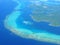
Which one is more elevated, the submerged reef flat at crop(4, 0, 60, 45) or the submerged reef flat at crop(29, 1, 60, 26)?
the submerged reef flat at crop(29, 1, 60, 26)

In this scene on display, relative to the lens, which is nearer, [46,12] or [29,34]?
[29,34]

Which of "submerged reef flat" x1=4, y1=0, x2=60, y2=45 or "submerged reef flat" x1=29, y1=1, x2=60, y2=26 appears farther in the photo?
"submerged reef flat" x1=29, y1=1, x2=60, y2=26

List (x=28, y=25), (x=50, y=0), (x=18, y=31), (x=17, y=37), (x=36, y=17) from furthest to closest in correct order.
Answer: (x=50, y=0) < (x=36, y=17) < (x=28, y=25) < (x=18, y=31) < (x=17, y=37)

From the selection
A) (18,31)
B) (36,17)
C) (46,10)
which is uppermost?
(46,10)

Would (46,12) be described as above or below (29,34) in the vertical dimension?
above

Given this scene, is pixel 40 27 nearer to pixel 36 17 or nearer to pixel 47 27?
pixel 47 27

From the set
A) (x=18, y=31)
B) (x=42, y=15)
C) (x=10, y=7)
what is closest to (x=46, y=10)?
(x=42, y=15)

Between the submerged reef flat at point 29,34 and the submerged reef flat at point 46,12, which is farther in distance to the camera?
the submerged reef flat at point 46,12

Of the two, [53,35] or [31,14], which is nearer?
[53,35]

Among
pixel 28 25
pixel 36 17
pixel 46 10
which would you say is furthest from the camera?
pixel 46 10

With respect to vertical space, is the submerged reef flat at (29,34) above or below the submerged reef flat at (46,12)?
below

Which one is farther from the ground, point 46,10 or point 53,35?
point 46,10
